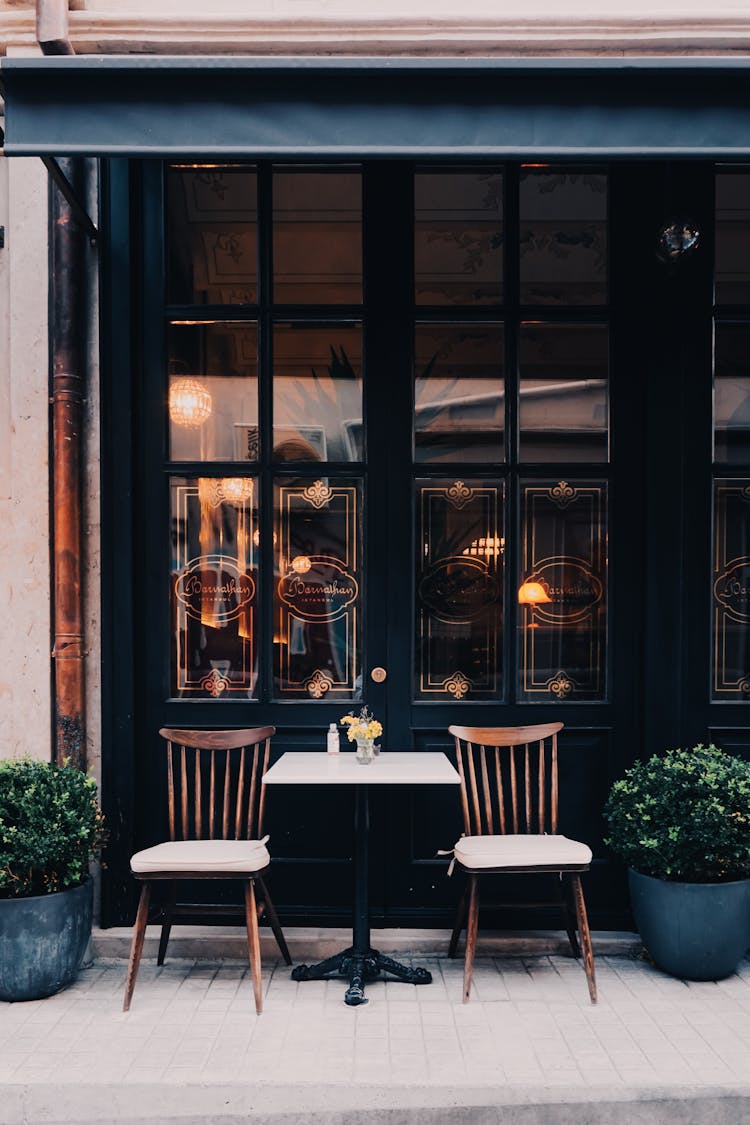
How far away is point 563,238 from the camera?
5078 millimetres

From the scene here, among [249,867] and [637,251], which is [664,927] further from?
[637,251]

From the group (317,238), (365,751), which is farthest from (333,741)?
(317,238)

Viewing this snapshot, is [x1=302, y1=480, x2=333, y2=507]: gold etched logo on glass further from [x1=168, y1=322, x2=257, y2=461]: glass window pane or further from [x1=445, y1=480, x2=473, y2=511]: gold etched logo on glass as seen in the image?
[x1=445, y1=480, x2=473, y2=511]: gold etched logo on glass

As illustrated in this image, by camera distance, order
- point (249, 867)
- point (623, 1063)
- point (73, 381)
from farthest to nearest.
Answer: point (73, 381) → point (249, 867) → point (623, 1063)

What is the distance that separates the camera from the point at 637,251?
5012 millimetres

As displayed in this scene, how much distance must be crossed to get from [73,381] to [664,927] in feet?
13.3

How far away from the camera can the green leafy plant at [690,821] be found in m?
4.25

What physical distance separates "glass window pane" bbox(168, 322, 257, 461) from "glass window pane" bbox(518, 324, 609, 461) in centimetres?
152

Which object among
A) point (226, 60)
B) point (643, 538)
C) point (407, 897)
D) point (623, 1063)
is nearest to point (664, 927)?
point (623, 1063)

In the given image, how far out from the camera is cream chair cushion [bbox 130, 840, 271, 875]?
13.5 ft

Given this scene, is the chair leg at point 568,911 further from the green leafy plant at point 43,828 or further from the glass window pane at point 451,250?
the glass window pane at point 451,250

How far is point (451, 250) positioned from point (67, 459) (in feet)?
7.83

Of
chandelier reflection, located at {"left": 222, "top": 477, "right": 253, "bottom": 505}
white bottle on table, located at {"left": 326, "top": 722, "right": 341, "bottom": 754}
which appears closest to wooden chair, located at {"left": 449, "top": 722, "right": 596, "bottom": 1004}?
white bottle on table, located at {"left": 326, "top": 722, "right": 341, "bottom": 754}

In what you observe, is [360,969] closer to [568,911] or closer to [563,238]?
[568,911]
